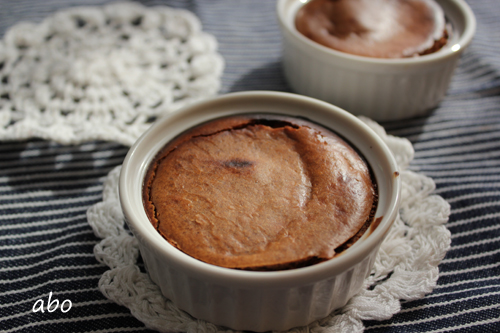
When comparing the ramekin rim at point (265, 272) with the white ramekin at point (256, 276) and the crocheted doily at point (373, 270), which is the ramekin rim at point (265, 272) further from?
the crocheted doily at point (373, 270)

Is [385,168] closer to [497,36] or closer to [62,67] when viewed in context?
[62,67]

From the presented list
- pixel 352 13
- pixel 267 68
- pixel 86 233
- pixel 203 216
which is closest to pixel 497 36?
pixel 352 13

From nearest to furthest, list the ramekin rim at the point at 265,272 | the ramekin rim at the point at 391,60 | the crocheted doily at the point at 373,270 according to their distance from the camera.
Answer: the ramekin rim at the point at 265,272 → the crocheted doily at the point at 373,270 → the ramekin rim at the point at 391,60

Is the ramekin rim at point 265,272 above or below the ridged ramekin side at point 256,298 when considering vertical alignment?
above

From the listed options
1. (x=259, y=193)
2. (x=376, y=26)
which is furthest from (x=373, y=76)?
(x=259, y=193)

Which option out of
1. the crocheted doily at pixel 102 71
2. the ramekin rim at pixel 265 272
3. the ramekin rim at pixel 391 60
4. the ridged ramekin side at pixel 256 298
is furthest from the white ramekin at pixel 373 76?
the ridged ramekin side at pixel 256 298
